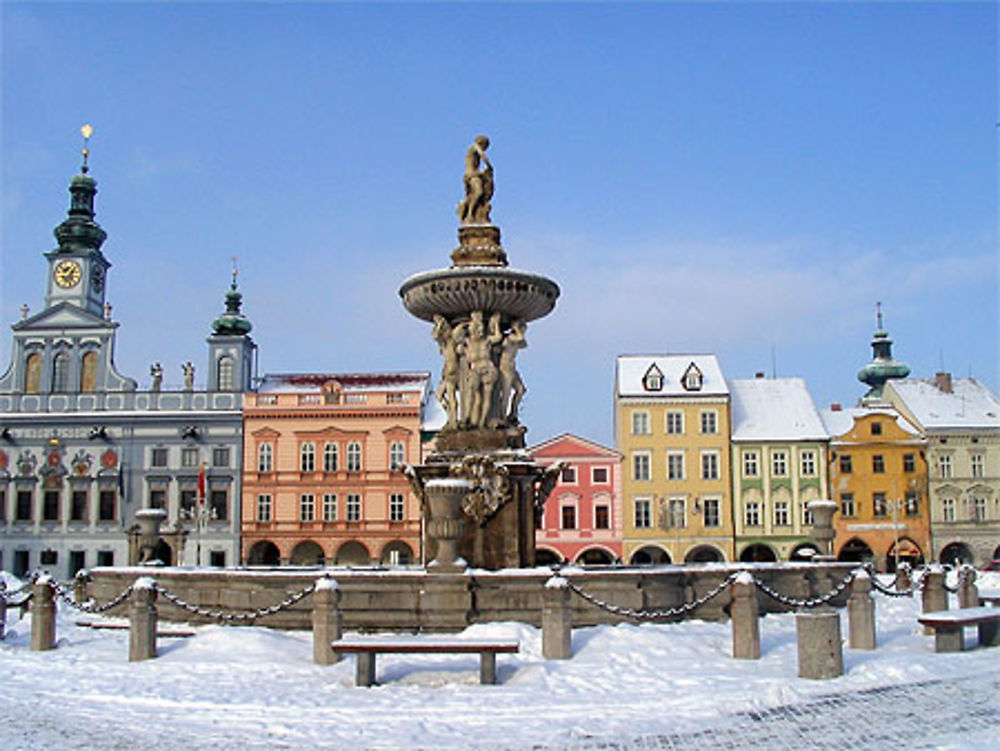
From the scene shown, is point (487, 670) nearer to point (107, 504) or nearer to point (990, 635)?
point (990, 635)

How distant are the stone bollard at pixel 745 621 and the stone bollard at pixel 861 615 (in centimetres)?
168

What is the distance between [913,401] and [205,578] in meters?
45.2

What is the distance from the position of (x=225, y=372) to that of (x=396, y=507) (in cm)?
1178

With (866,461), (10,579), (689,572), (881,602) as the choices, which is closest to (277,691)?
(689,572)

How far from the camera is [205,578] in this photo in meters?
15.5

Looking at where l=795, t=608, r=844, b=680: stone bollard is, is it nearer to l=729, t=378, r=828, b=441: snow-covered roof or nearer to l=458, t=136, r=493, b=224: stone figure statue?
l=458, t=136, r=493, b=224: stone figure statue

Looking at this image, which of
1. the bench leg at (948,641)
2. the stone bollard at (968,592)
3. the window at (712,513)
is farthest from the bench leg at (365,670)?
the window at (712,513)

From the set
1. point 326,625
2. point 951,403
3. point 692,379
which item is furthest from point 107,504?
point 326,625

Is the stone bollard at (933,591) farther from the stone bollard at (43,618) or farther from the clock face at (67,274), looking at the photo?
the clock face at (67,274)

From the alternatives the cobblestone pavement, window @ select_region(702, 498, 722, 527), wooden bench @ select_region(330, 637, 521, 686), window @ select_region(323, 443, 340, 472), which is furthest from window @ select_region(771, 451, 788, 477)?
wooden bench @ select_region(330, 637, 521, 686)

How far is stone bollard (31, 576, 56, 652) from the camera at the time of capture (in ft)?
45.0

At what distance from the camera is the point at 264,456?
51531mm

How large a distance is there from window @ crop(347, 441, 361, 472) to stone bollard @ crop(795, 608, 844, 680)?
41.2 meters

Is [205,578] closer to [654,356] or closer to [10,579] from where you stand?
[10,579]
